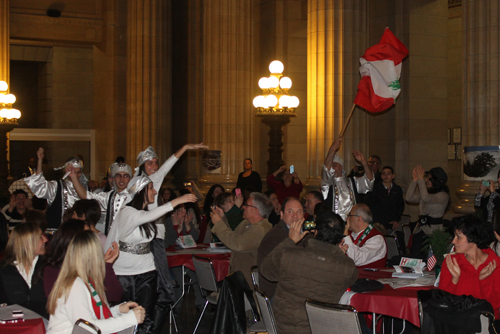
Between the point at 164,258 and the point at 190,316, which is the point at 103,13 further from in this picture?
the point at 164,258

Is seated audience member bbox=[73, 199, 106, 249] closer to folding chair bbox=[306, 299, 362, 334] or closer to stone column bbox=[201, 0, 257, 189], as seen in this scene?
folding chair bbox=[306, 299, 362, 334]

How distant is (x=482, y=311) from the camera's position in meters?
4.56

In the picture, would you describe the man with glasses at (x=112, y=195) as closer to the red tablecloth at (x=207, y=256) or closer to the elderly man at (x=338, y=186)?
the red tablecloth at (x=207, y=256)

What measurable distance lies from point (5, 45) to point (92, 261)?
14.2 metres

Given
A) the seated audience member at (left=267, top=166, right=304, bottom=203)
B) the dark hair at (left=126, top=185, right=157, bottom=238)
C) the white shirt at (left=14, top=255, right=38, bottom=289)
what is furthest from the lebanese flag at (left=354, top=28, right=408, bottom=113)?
the white shirt at (left=14, top=255, right=38, bottom=289)

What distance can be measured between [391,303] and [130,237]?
7.98ft

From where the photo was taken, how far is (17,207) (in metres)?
10.9

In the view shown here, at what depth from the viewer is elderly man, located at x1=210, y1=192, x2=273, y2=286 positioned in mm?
6797

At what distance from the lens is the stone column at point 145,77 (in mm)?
17500

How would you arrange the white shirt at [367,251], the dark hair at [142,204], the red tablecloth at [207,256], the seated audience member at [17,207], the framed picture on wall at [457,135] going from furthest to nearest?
1. the framed picture on wall at [457,135]
2. the seated audience member at [17,207]
3. the red tablecloth at [207,256]
4. the white shirt at [367,251]
5. the dark hair at [142,204]

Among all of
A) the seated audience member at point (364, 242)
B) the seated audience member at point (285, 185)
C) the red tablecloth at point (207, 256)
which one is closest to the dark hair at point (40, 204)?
the seated audience member at point (285, 185)

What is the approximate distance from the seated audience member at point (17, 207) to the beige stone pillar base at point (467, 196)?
7.16m

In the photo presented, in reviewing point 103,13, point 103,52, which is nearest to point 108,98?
point 103,52

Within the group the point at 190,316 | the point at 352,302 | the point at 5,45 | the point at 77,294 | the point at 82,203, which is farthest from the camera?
the point at 5,45
